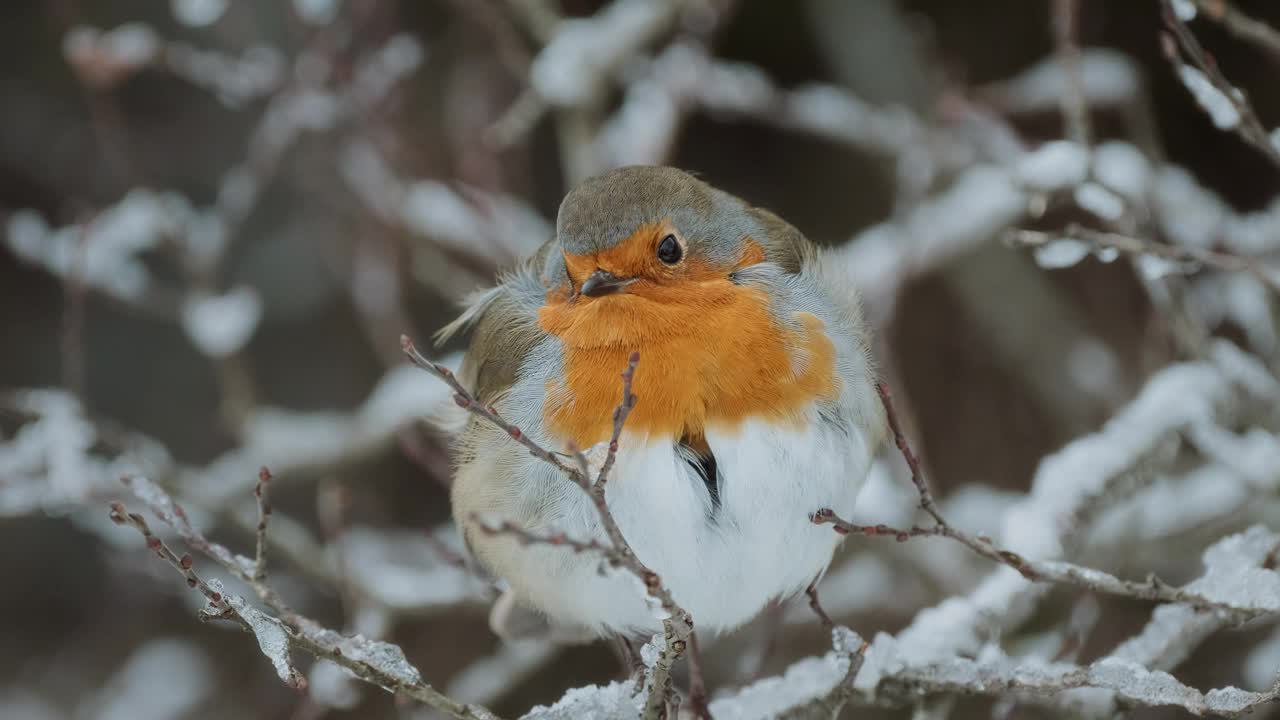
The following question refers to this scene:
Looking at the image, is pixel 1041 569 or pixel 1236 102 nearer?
pixel 1041 569

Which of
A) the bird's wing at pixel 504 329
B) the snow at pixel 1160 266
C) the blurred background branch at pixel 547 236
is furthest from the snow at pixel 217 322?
the snow at pixel 1160 266

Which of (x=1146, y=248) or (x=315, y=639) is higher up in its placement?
(x=1146, y=248)

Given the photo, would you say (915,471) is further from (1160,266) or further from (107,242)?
(107,242)

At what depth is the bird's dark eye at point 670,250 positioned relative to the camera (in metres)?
2.65

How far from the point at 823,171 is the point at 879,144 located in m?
1.14

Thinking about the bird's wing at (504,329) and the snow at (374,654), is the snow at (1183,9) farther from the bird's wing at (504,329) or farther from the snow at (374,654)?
the snow at (374,654)

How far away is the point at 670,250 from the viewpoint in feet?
8.72

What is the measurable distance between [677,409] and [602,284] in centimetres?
30

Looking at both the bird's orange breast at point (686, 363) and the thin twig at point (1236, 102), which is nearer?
the thin twig at point (1236, 102)

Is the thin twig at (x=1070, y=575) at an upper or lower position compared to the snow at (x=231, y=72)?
lower

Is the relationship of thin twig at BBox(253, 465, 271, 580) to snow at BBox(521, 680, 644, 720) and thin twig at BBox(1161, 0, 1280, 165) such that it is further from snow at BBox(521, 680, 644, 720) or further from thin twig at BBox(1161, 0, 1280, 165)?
thin twig at BBox(1161, 0, 1280, 165)

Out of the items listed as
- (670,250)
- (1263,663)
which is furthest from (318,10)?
(1263,663)

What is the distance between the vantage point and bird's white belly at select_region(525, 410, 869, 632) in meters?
→ 2.40

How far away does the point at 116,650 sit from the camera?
516cm
